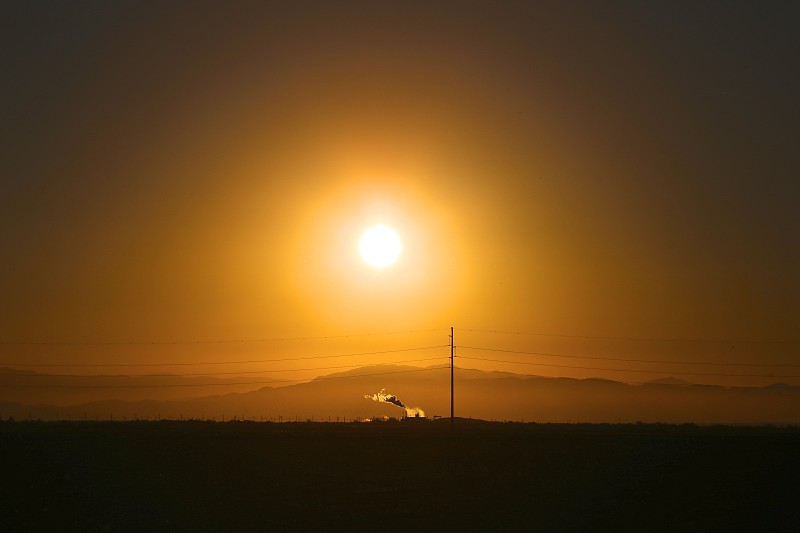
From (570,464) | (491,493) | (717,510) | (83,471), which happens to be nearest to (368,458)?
(491,493)

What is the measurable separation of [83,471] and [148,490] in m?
4.87

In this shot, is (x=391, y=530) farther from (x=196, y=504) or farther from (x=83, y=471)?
(x=83, y=471)

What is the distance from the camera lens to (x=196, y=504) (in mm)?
49125

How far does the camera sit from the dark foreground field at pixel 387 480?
47.5 meters

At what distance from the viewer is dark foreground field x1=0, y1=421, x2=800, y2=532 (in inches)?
1869

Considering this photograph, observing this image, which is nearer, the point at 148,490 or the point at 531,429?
the point at 148,490

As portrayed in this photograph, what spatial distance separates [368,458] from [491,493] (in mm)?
8785

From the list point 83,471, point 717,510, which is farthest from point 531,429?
point 83,471

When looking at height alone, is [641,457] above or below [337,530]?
above

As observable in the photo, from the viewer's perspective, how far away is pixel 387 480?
54406 mm

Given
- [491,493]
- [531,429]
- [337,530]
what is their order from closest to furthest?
1. [337,530]
2. [491,493]
3. [531,429]

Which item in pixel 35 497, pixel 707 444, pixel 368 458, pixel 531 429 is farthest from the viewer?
pixel 531 429

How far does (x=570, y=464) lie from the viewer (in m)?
58.4

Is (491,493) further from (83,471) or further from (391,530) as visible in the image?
(83,471)
